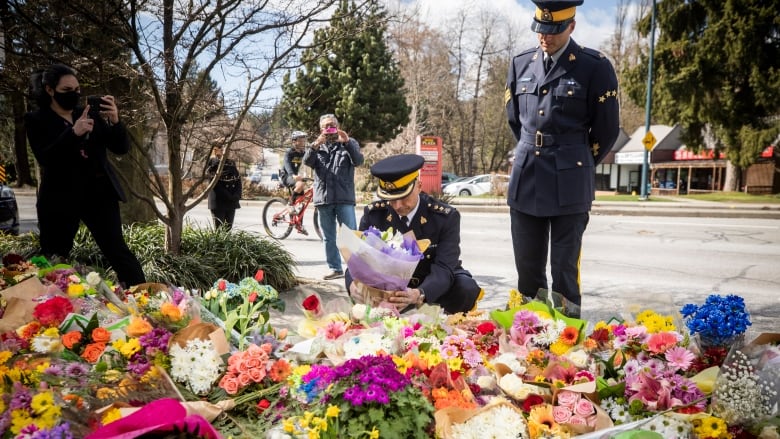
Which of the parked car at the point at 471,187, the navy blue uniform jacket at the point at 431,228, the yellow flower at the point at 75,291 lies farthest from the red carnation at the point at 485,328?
the parked car at the point at 471,187

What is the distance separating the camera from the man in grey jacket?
6168 millimetres

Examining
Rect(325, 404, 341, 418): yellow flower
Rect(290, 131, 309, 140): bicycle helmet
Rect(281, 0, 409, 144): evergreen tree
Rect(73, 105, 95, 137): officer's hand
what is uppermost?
Rect(281, 0, 409, 144): evergreen tree

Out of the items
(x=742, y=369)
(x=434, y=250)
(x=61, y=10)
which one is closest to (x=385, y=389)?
(x=742, y=369)

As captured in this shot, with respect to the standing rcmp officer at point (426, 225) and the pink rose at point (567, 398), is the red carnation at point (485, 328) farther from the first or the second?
the standing rcmp officer at point (426, 225)

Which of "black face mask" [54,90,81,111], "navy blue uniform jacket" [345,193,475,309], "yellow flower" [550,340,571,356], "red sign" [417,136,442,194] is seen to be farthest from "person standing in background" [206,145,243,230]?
"red sign" [417,136,442,194]

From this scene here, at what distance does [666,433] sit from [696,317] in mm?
511

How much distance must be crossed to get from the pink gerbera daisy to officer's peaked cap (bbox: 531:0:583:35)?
6.92 ft

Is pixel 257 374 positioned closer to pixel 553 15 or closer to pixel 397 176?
pixel 397 176

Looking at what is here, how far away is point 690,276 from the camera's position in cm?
638

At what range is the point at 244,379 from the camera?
1.45 meters

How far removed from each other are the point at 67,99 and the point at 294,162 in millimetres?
4128

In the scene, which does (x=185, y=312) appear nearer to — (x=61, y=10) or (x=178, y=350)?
(x=178, y=350)

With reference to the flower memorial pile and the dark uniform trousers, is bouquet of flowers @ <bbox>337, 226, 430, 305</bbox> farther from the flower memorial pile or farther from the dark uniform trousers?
the dark uniform trousers

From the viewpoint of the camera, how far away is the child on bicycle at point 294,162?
5.46 m
